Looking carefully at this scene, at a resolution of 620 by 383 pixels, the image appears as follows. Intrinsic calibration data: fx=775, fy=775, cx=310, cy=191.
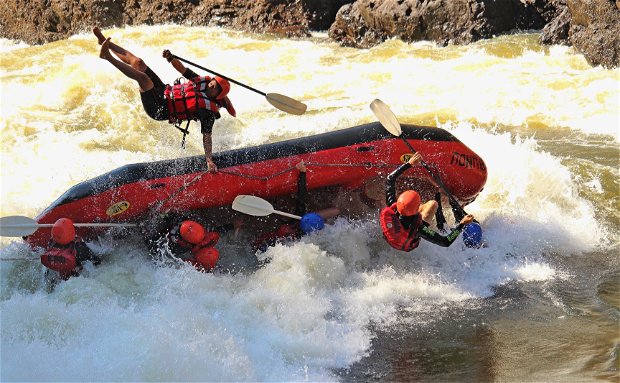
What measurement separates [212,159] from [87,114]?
18.5ft

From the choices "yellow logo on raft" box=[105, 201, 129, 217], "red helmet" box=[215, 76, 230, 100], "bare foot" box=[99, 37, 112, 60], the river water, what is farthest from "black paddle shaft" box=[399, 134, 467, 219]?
"bare foot" box=[99, 37, 112, 60]

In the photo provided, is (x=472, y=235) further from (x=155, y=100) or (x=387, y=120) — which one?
(x=155, y=100)

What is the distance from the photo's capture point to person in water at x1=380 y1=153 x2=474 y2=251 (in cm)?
602

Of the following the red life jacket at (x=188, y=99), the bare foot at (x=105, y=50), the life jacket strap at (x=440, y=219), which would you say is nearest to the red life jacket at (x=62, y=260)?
the red life jacket at (x=188, y=99)

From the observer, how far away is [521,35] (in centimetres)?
1393

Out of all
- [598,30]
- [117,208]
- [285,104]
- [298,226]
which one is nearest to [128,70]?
[117,208]

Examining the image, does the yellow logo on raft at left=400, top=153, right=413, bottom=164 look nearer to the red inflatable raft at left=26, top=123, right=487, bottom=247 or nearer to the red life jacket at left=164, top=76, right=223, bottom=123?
the red inflatable raft at left=26, top=123, right=487, bottom=247

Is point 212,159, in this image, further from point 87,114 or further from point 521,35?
point 521,35

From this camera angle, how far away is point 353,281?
6.21 meters

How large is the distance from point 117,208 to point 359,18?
10.1m

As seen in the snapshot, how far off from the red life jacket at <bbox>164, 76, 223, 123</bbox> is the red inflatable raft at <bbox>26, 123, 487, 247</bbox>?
0.37 meters

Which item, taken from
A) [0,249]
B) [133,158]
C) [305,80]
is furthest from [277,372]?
[305,80]

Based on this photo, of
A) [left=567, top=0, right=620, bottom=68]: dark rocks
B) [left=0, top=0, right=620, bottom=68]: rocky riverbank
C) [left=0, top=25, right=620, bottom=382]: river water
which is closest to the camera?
[left=0, top=25, right=620, bottom=382]: river water

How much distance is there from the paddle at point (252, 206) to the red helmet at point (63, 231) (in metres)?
1.21
